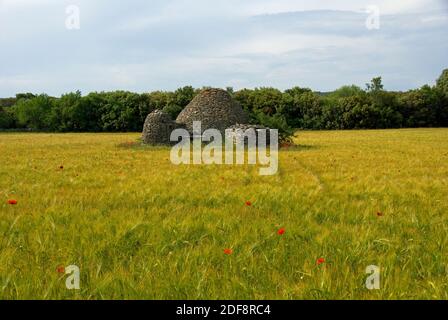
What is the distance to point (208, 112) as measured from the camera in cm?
3344

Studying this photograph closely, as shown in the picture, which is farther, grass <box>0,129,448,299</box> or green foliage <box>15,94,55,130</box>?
green foliage <box>15,94,55,130</box>

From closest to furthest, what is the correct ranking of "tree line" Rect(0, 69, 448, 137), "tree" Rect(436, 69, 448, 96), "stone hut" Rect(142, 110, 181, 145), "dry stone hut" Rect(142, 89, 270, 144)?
"stone hut" Rect(142, 110, 181, 145)
"dry stone hut" Rect(142, 89, 270, 144)
"tree line" Rect(0, 69, 448, 137)
"tree" Rect(436, 69, 448, 96)

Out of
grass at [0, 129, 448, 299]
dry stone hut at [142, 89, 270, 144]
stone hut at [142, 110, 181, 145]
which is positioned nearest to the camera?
grass at [0, 129, 448, 299]

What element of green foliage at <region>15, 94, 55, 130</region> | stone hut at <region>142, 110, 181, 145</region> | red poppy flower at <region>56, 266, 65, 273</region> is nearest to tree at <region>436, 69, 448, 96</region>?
stone hut at <region>142, 110, 181, 145</region>

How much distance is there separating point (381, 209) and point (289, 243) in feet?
9.68

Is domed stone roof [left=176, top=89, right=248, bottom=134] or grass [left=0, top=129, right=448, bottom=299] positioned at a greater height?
domed stone roof [left=176, top=89, right=248, bottom=134]

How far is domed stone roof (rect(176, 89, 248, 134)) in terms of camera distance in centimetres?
3272

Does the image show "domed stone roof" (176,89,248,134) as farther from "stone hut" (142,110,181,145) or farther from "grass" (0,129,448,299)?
"grass" (0,129,448,299)

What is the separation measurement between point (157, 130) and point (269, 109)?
3707 centimetres

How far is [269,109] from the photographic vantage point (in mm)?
62969

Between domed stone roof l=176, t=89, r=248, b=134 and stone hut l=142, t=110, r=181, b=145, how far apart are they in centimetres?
353

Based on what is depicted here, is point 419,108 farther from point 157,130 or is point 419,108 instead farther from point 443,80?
point 157,130
